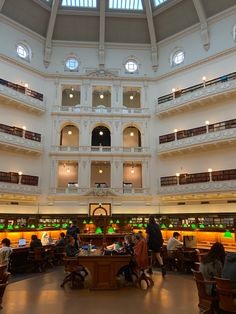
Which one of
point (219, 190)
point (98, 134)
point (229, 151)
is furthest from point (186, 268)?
point (98, 134)

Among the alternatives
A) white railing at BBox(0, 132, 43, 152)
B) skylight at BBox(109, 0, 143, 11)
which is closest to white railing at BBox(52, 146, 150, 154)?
white railing at BBox(0, 132, 43, 152)

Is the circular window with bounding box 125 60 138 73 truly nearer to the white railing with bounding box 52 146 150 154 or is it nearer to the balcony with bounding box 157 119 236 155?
the balcony with bounding box 157 119 236 155

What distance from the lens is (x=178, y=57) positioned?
891 inches

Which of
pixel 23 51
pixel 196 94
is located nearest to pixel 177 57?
pixel 196 94

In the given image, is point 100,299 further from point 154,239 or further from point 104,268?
point 154,239

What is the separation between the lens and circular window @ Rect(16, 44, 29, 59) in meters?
21.7

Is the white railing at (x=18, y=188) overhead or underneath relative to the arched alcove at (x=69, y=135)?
underneath

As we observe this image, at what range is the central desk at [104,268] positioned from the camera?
8.16 m

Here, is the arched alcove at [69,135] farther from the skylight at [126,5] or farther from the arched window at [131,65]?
the skylight at [126,5]

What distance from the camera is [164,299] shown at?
7.21m

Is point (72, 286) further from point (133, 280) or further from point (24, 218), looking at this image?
point (24, 218)

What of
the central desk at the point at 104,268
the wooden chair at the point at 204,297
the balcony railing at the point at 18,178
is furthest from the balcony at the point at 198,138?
the wooden chair at the point at 204,297

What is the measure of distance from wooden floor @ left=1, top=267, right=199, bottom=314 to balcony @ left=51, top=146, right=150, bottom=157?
1313 centimetres

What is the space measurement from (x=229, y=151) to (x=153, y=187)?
5.90 metres
